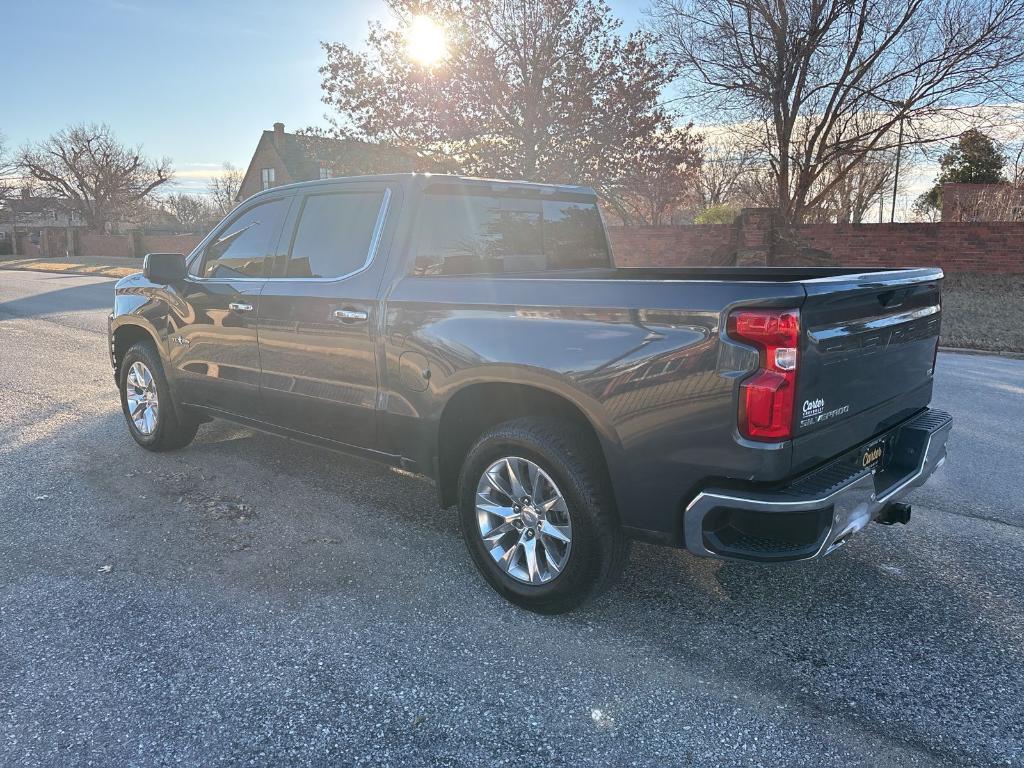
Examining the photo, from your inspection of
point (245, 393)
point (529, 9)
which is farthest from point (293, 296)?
point (529, 9)

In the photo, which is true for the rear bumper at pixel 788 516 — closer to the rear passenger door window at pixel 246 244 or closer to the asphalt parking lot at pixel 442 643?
the asphalt parking lot at pixel 442 643

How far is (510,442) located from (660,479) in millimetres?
698

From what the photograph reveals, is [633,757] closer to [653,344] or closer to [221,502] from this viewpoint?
[653,344]

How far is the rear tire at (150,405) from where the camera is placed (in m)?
5.38

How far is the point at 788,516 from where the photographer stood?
2.62 m

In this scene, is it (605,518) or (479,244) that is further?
(479,244)

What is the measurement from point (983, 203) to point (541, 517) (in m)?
17.5

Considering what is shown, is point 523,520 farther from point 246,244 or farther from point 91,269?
point 91,269

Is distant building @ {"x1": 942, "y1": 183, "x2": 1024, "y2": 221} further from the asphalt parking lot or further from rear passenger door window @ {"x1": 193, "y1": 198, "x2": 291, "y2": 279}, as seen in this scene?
rear passenger door window @ {"x1": 193, "y1": 198, "x2": 291, "y2": 279}

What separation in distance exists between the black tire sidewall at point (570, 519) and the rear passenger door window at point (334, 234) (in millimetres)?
1261

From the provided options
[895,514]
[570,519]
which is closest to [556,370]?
[570,519]

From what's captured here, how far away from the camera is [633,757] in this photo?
2.44 meters

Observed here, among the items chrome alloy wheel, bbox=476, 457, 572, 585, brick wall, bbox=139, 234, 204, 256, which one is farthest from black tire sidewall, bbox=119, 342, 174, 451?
brick wall, bbox=139, 234, 204, 256

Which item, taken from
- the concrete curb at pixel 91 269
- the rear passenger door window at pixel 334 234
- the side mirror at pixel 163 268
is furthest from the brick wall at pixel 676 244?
the concrete curb at pixel 91 269
